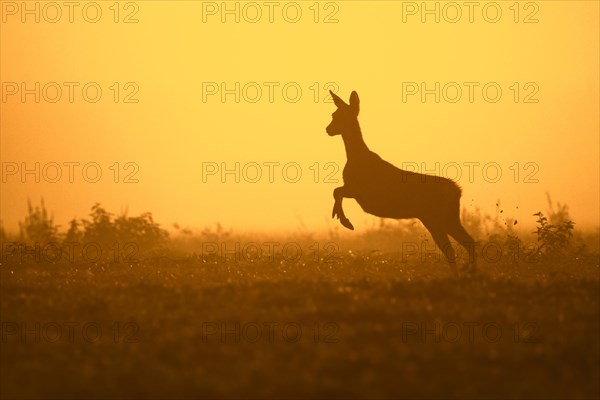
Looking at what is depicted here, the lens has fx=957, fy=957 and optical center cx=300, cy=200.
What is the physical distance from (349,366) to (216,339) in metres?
1.93

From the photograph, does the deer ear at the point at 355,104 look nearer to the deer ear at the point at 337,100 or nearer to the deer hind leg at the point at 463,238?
the deer ear at the point at 337,100

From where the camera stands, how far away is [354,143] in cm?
1972

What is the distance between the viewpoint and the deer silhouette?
18.5 m

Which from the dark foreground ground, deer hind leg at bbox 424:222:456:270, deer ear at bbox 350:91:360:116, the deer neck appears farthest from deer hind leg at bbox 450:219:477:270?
deer ear at bbox 350:91:360:116

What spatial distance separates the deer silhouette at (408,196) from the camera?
727 inches

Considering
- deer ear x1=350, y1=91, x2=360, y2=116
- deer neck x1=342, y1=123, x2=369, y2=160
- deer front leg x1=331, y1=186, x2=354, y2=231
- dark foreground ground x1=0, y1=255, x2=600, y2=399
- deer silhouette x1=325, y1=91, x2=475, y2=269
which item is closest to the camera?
dark foreground ground x1=0, y1=255, x2=600, y2=399

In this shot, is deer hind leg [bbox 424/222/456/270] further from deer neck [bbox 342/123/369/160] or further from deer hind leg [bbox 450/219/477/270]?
deer neck [bbox 342/123/369/160]

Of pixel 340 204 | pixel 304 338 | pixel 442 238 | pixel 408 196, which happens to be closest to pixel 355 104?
pixel 340 204

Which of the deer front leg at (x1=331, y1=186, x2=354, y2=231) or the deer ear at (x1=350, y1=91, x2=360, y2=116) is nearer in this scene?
the deer front leg at (x1=331, y1=186, x2=354, y2=231)

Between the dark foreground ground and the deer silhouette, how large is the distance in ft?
7.95

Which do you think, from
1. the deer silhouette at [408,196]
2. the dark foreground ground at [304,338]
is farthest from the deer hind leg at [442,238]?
the dark foreground ground at [304,338]

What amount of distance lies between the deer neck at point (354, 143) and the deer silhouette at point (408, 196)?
331 mm

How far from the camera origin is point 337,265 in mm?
20016

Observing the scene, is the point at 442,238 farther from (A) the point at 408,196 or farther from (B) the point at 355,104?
(B) the point at 355,104
